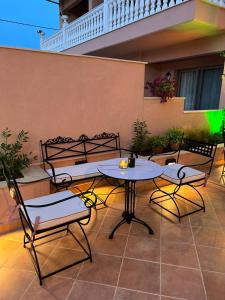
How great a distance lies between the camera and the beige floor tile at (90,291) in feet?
5.75

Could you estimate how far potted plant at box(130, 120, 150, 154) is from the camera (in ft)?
13.7

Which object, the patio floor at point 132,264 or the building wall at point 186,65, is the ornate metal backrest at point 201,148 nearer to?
the patio floor at point 132,264

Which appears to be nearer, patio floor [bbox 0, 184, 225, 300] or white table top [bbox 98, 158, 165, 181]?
patio floor [bbox 0, 184, 225, 300]

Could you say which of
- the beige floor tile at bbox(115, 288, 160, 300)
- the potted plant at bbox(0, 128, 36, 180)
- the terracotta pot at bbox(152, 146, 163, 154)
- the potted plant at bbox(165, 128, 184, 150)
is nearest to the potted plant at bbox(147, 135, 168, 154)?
the terracotta pot at bbox(152, 146, 163, 154)

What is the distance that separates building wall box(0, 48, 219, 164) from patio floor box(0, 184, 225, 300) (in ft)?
4.97

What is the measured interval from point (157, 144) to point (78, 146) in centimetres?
151

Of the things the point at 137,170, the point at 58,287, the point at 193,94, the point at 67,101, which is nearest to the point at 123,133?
the point at 67,101

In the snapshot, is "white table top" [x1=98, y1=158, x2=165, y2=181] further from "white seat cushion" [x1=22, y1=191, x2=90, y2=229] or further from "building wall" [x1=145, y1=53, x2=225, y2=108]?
"building wall" [x1=145, y1=53, x2=225, y2=108]

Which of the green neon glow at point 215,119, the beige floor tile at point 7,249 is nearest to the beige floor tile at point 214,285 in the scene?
the beige floor tile at point 7,249

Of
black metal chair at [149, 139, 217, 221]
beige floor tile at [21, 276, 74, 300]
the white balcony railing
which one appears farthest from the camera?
the white balcony railing

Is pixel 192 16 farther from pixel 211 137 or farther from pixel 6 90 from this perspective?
pixel 6 90

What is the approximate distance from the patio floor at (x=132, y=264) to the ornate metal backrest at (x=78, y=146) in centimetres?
118

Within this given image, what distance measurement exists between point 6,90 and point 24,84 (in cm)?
25

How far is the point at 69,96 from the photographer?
3.43 m
